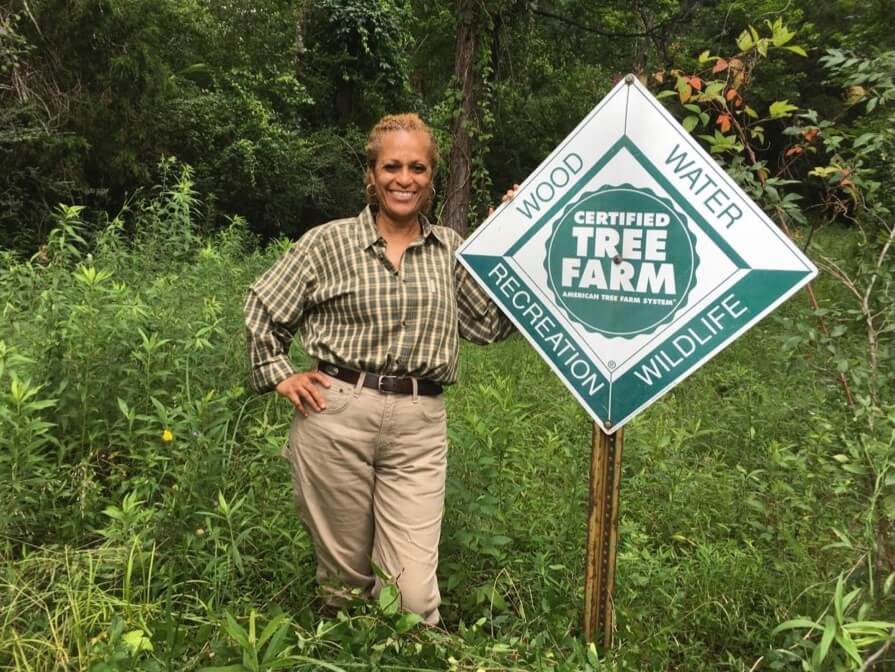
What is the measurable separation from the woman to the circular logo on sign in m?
0.45

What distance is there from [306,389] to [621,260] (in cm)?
113

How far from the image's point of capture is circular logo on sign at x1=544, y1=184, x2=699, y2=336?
75.7 inches

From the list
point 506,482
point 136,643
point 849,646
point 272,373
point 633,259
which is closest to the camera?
point 849,646

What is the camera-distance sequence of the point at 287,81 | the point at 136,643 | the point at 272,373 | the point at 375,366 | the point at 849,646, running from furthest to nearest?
1. the point at 287,81
2. the point at 272,373
3. the point at 375,366
4. the point at 136,643
5. the point at 849,646

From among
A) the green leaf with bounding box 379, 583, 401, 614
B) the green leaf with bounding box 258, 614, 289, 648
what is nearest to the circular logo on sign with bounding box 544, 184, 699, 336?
the green leaf with bounding box 379, 583, 401, 614

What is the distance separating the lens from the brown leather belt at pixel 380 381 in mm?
2291

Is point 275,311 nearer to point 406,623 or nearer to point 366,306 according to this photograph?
point 366,306

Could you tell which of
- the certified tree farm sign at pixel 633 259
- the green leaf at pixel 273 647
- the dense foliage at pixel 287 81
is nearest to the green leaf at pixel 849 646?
the certified tree farm sign at pixel 633 259

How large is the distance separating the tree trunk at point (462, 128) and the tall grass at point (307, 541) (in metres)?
4.06

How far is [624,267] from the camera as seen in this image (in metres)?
1.99

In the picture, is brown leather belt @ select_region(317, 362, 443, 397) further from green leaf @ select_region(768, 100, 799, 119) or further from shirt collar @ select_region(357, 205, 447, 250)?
green leaf @ select_region(768, 100, 799, 119)

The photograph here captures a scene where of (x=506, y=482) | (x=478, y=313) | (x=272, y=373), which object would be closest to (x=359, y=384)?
(x=272, y=373)

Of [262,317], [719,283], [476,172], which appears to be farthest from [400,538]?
[476,172]

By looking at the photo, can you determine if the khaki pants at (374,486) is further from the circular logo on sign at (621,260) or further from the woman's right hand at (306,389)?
the circular logo on sign at (621,260)
